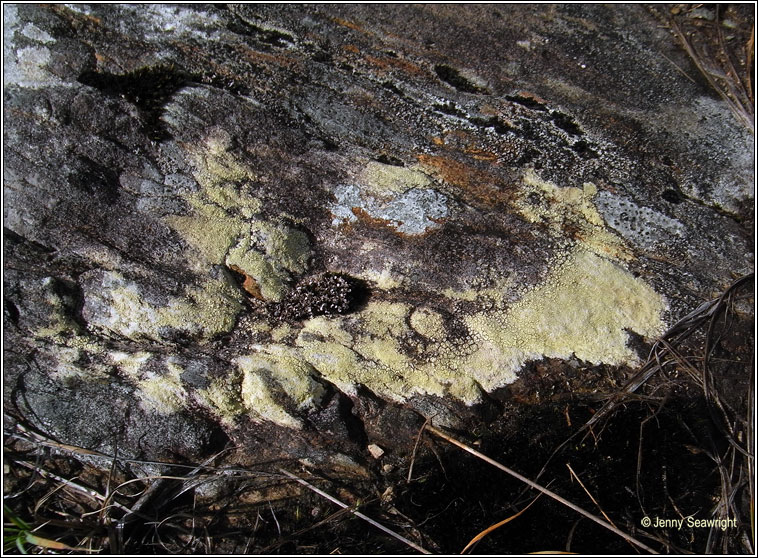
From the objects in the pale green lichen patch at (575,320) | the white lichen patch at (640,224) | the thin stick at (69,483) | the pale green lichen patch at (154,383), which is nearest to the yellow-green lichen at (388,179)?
the pale green lichen patch at (575,320)

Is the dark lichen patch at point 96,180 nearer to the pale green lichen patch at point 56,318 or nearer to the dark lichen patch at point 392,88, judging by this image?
the pale green lichen patch at point 56,318

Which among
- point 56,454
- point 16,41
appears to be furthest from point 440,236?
point 16,41

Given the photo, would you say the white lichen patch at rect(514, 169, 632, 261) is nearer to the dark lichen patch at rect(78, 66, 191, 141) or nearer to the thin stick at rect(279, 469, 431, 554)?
the thin stick at rect(279, 469, 431, 554)

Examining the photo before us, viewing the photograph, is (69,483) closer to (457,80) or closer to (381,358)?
(381,358)

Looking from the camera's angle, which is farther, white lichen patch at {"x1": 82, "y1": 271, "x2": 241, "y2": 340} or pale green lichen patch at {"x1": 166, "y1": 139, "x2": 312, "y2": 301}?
pale green lichen patch at {"x1": 166, "y1": 139, "x2": 312, "y2": 301}

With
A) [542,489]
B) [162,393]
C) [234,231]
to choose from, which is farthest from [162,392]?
[542,489]

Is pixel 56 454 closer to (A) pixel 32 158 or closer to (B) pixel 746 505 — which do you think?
(A) pixel 32 158

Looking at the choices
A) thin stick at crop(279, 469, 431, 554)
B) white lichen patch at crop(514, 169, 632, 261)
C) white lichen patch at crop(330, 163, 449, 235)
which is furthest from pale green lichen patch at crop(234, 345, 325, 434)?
white lichen patch at crop(514, 169, 632, 261)
